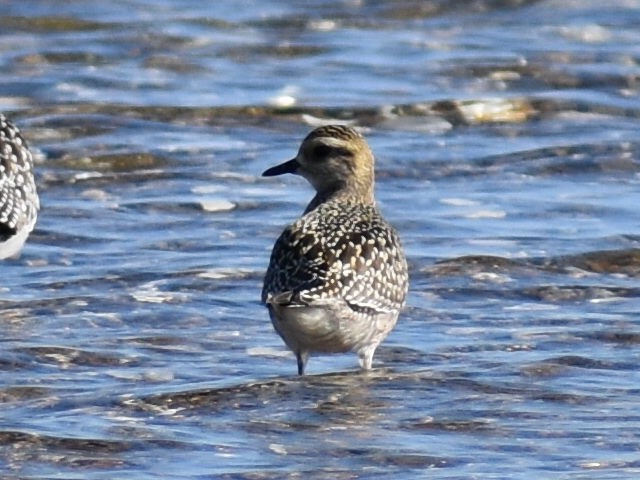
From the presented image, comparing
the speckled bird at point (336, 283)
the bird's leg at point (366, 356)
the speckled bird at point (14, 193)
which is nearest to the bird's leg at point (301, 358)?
the speckled bird at point (336, 283)

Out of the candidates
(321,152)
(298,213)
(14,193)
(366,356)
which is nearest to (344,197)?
(321,152)

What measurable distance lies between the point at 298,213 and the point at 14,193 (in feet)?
7.03

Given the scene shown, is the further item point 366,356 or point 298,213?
point 298,213

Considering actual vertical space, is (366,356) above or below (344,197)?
below

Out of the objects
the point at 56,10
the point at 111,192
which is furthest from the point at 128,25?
the point at 111,192

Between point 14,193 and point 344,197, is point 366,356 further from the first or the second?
point 14,193

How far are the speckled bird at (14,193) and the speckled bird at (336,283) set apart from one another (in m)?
1.67

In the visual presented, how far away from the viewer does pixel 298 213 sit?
1212cm

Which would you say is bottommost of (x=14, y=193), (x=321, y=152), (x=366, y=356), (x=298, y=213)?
(x=298, y=213)

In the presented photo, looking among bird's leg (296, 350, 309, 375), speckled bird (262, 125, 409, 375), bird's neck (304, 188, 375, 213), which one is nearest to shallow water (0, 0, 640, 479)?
bird's leg (296, 350, 309, 375)

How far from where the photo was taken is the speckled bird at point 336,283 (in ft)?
27.7

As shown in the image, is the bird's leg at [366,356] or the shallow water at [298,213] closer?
the shallow water at [298,213]

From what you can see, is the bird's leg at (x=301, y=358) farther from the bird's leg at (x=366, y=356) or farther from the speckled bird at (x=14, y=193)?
the speckled bird at (x=14, y=193)

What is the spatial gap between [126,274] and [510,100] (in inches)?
212
